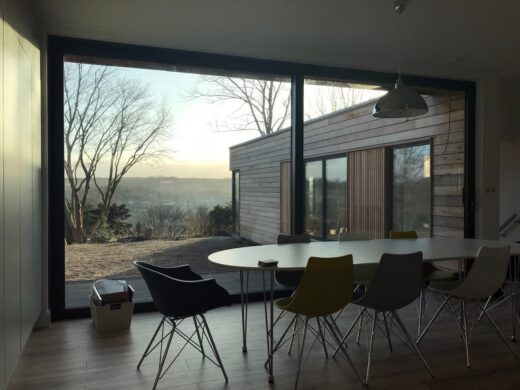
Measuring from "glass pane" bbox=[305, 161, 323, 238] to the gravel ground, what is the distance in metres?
1.03

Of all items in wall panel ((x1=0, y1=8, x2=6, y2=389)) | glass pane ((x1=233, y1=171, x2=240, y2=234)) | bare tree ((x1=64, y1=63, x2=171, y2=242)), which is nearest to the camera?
wall panel ((x1=0, y1=8, x2=6, y2=389))

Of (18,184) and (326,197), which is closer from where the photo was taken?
(18,184)

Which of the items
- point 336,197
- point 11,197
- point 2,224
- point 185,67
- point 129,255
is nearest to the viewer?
point 2,224

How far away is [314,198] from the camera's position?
16.8ft

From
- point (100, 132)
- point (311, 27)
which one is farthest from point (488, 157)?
point (100, 132)

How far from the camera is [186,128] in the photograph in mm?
4500

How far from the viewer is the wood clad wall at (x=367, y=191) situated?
555cm

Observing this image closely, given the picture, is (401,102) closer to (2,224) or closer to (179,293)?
(179,293)

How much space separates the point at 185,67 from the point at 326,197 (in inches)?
88.0

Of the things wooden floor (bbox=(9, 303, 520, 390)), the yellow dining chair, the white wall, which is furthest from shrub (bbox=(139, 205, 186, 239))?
the white wall

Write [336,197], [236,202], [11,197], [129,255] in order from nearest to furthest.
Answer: [11,197] < [129,255] < [236,202] < [336,197]

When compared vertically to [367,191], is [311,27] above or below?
above

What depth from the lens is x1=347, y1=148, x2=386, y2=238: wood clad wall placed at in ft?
18.2

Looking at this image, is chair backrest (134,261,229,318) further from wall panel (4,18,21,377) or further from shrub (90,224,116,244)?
shrub (90,224,116,244)
